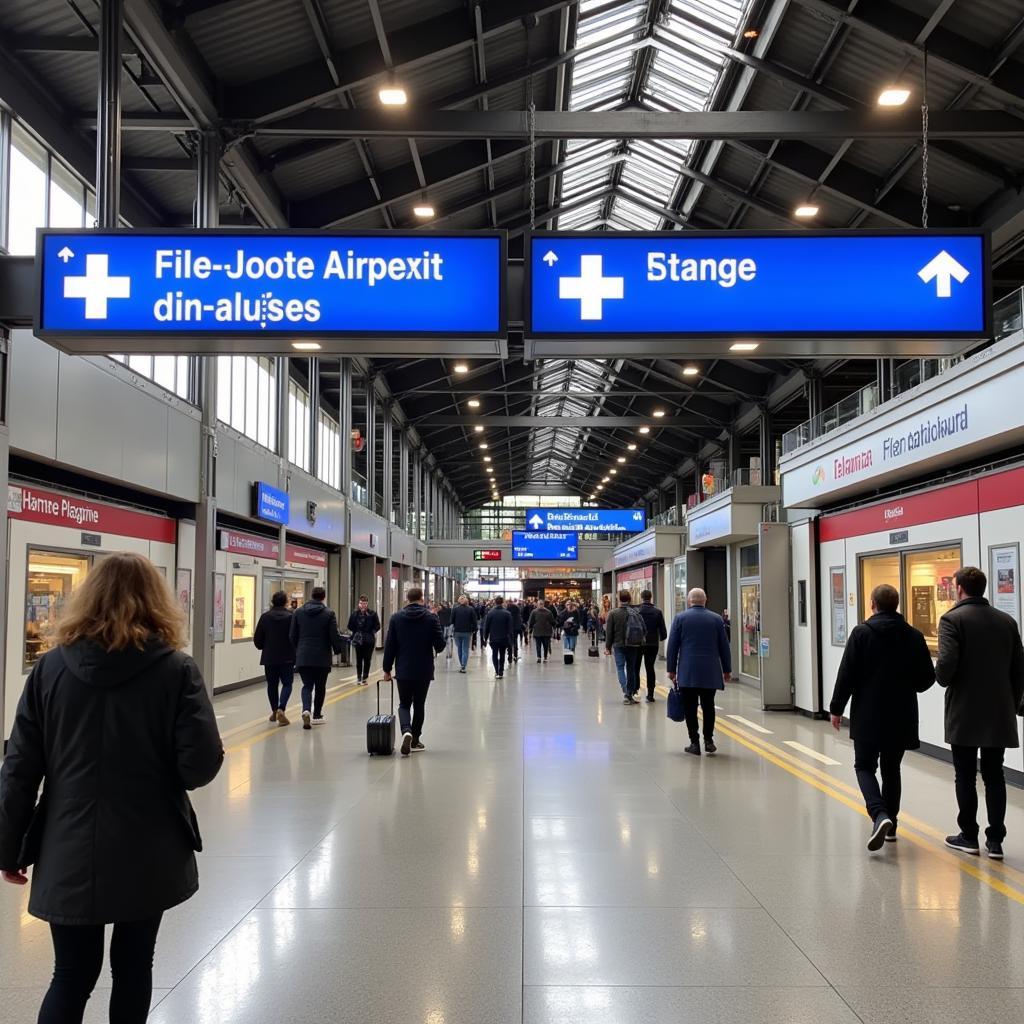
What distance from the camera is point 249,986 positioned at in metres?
3.81

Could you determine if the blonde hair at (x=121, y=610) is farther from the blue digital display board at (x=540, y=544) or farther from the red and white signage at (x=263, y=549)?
the blue digital display board at (x=540, y=544)

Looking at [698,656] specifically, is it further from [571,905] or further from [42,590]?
[42,590]

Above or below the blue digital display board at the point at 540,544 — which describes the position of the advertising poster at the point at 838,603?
below

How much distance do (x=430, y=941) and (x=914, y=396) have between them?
759 centimetres

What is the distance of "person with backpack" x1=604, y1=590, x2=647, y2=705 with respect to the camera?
14.3 meters

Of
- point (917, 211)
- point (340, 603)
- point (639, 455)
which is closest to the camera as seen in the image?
point (917, 211)

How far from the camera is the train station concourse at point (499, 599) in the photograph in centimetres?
367

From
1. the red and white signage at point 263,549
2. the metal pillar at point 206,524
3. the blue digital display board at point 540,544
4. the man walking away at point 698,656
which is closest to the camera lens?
the man walking away at point 698,656

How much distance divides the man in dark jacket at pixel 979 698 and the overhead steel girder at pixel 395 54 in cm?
884

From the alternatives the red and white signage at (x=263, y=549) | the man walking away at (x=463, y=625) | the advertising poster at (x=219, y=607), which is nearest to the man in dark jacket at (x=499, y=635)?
the man walking away at (x=463, y=625)

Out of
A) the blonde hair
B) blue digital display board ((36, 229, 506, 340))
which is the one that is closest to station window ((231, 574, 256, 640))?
blue digital display board ((36, 229, 506, 340))

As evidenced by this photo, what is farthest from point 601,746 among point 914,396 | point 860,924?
point 860,924

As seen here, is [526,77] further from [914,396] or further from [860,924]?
[860,924]

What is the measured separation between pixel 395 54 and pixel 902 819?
9.92 metres
